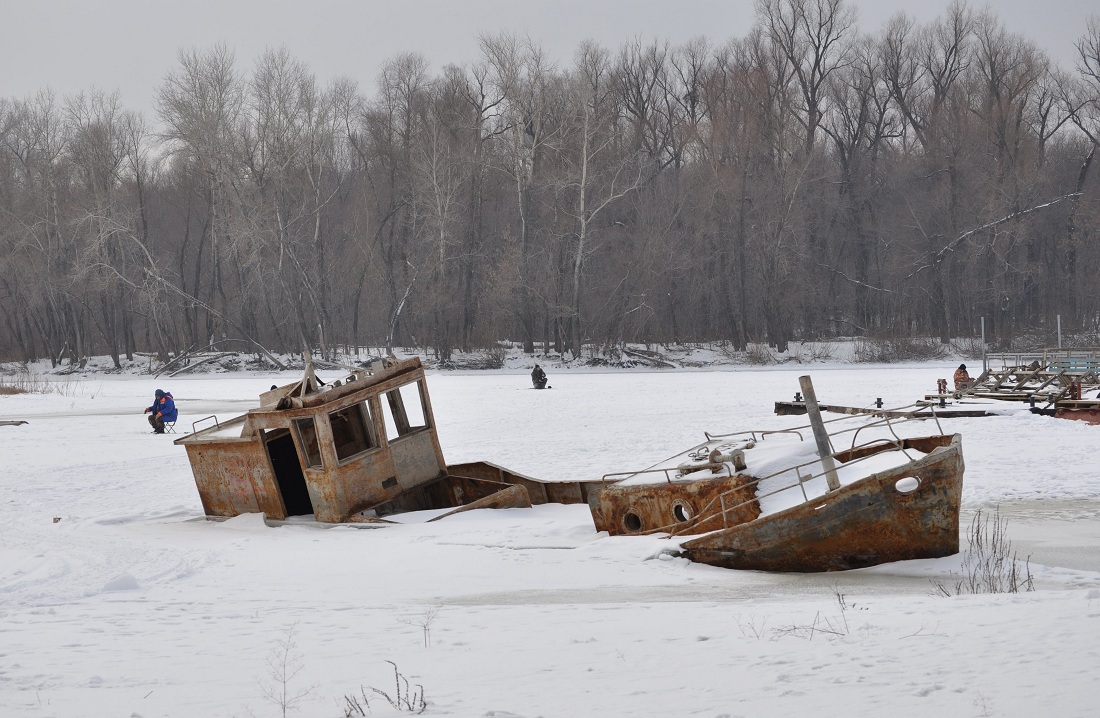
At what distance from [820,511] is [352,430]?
726cm

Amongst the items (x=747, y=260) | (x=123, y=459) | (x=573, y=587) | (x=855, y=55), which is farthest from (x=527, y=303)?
(x=573, y=587)

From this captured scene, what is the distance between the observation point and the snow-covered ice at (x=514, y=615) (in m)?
5.87

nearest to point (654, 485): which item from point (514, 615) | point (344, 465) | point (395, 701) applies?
point (514, 615)

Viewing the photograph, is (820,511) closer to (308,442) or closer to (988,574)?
(988,574)

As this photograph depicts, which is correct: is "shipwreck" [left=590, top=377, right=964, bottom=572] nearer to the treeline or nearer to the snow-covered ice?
the snow-covered ice

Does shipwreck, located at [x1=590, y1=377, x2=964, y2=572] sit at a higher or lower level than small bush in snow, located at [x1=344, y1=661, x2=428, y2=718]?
lower

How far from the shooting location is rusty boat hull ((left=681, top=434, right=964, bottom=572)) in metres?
10.0

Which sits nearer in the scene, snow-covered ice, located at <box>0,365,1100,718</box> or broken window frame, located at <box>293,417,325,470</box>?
snow-covered ice, located at <box>0,365,1100,718</box>

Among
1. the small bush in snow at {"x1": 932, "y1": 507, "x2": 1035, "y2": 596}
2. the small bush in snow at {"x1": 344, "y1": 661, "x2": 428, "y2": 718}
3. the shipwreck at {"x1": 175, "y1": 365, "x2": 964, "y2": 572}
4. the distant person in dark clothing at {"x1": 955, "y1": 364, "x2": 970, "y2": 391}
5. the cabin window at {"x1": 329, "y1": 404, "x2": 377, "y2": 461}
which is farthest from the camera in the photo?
the distant person in dark clothing at {"x1": 955, "y1": 364, "x2": 970, "y2": 391}

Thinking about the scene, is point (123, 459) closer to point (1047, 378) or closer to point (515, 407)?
point (515, 407)

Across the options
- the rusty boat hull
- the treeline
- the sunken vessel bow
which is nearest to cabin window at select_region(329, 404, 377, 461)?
the sunken vessel bow

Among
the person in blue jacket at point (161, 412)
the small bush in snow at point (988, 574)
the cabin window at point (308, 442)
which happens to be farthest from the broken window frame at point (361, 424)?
the person in blue jacket at point (161, 412)

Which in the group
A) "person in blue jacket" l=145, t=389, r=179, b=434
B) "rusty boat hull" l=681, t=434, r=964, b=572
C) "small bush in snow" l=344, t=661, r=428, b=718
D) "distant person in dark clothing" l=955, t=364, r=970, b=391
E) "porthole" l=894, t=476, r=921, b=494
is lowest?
"distant person in dark clothing" l=955, t=364, r=970, b=391

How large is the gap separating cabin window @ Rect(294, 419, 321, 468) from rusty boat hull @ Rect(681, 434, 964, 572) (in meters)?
6.05
